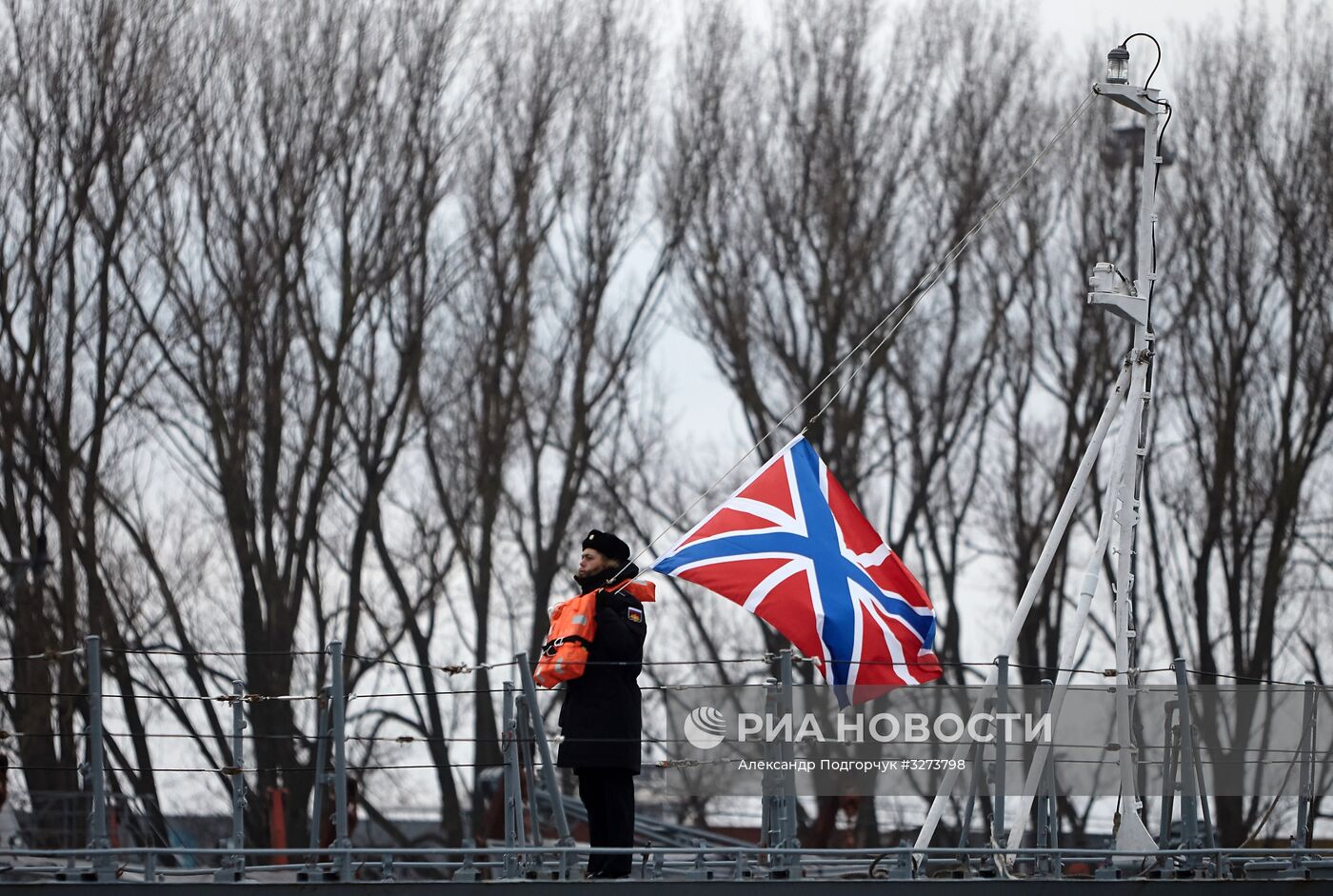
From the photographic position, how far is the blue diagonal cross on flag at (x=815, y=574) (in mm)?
8742

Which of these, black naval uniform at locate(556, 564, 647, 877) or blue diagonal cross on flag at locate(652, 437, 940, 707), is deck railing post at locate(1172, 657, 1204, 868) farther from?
black naval uniform at locate(556, 564, 647, 877)

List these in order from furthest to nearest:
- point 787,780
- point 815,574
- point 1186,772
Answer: point 815,574 < point 1186,772 < point 787,780

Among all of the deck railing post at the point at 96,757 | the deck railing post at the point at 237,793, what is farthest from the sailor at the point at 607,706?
the deck railing post at the point at 96,757

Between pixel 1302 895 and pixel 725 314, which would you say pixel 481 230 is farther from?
pixel 1302 895

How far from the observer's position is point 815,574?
29.3 ft

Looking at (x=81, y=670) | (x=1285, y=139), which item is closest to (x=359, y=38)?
(x=81, y=670)

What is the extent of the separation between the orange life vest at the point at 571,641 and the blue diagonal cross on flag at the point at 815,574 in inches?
32.1

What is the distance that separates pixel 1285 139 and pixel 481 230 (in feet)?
33.7

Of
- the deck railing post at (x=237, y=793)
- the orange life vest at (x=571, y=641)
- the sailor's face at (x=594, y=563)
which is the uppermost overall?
the sailor's face at (x=594, y=563)

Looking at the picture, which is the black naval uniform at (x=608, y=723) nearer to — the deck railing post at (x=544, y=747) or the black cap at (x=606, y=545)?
the black cap at (x=606, y=545)

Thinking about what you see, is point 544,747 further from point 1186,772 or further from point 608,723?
point 1186,772

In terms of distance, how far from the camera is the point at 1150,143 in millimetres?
9648

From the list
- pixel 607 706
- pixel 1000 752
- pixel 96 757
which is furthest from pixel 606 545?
pixel 96 757

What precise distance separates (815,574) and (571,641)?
5.35 feet
